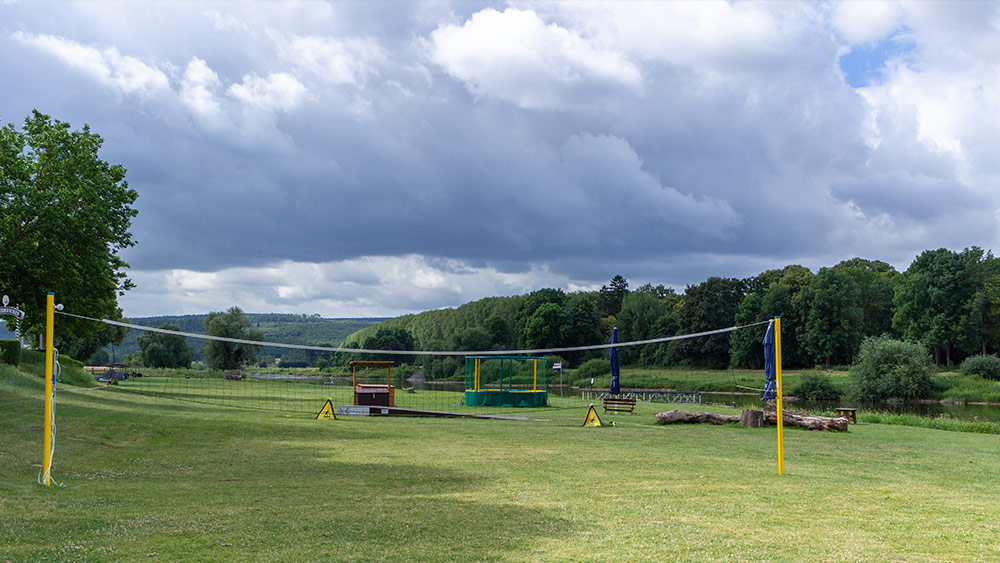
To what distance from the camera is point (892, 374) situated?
51.1m

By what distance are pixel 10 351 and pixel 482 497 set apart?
1366 inches

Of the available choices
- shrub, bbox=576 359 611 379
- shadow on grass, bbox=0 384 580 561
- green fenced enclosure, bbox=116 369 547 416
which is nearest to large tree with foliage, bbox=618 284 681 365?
shrub, bbox=576 359 611 379

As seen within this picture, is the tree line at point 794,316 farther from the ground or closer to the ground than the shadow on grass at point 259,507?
farther from the ground

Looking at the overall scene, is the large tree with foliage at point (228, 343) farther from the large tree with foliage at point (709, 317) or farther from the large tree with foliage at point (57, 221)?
the large tree with foliage at point (709, 317)

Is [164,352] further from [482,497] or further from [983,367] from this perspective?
[482,497]

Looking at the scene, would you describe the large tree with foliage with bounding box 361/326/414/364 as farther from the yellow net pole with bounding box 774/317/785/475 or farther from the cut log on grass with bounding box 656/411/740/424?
the yellow net pole with bounding box 774/317/785/475

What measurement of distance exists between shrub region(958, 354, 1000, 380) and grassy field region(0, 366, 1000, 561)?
4719cm

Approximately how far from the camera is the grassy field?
7.17 meters

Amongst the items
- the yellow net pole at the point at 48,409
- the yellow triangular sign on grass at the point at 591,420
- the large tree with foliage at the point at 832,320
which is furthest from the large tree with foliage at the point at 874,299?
the yellow net pole at the point at 48,409

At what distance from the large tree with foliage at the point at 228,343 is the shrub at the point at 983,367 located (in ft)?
218

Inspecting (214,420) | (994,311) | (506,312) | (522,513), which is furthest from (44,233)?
(506,312)

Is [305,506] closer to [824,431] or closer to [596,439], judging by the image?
[596,439]

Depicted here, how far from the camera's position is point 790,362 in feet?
288

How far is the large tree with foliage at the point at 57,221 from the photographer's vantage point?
1115 inches
